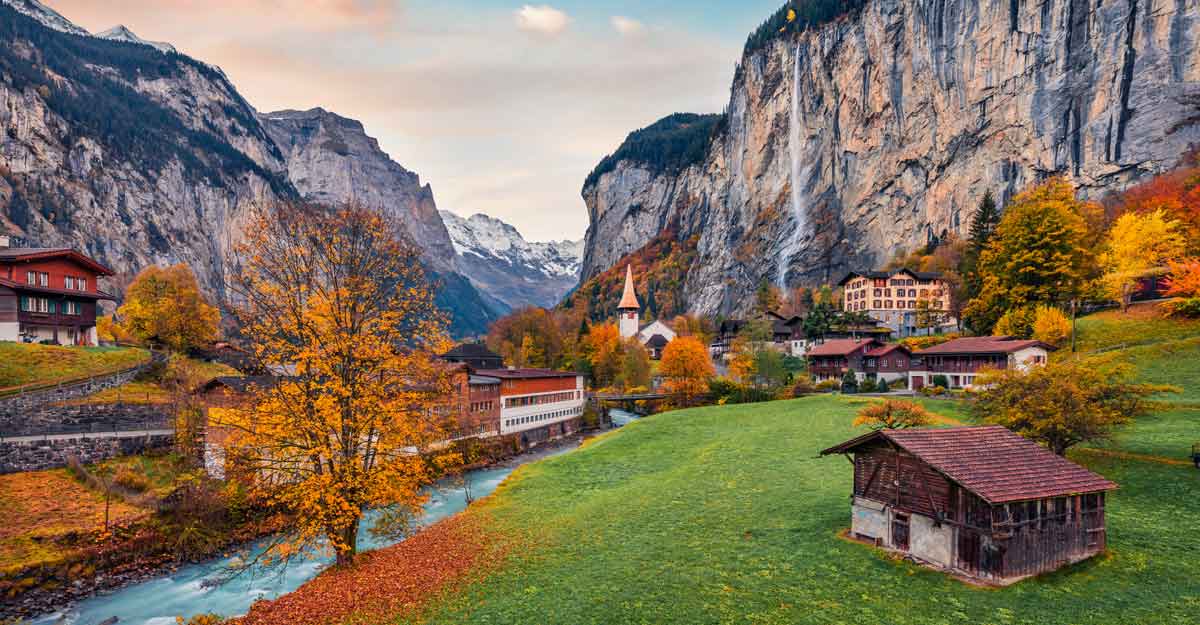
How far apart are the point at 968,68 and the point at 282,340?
138841mm

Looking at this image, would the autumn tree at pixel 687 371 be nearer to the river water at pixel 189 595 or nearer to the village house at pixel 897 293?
the village house at pixel 897 293

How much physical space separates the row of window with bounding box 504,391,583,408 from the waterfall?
94.4m

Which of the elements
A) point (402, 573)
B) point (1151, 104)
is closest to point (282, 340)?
point (402, 573)

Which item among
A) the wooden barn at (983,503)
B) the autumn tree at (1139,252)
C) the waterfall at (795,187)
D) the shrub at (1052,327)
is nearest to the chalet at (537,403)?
the wooden barn at (983,503)

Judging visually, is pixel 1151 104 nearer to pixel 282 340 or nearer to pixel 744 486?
pixel 744 486

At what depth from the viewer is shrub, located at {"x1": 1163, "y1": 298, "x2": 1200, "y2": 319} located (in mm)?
44938

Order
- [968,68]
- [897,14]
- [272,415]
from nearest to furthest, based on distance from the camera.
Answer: [272,415], [968,68], [897,14]

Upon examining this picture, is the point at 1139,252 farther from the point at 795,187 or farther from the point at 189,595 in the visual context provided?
the point at 795,187

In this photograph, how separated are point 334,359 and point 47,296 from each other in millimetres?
44824

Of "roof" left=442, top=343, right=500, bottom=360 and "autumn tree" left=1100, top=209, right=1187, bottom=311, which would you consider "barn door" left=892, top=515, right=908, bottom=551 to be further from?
"roof" left=442, top=343, right=500, bottom=360

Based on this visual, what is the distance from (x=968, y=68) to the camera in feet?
382

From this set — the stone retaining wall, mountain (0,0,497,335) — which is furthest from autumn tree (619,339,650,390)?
the stone retaining wall

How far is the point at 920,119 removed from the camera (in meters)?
126

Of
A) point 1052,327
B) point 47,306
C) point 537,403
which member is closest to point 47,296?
point 47,306
